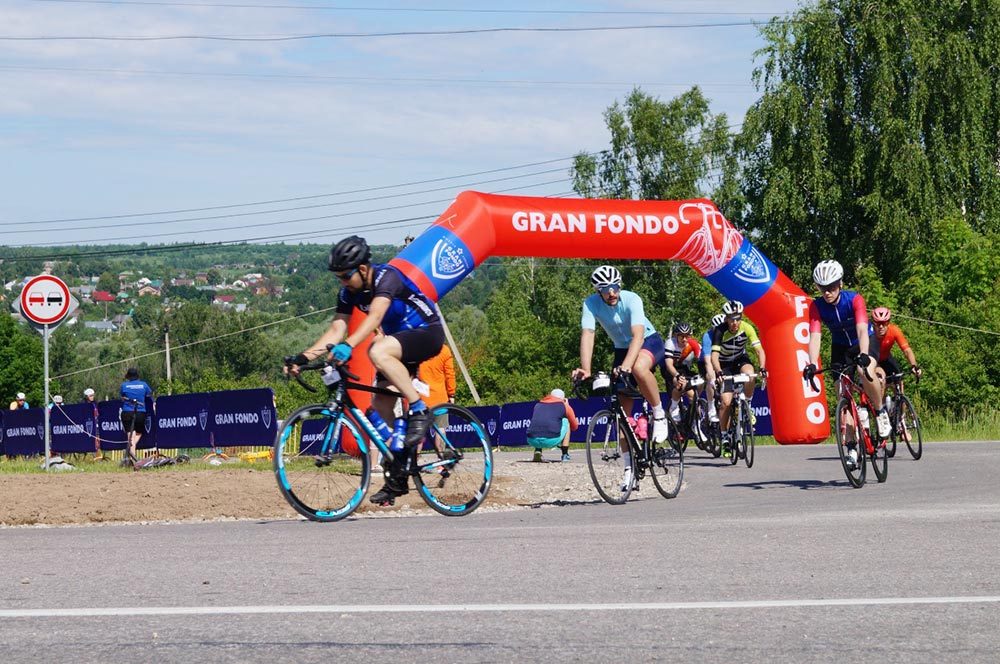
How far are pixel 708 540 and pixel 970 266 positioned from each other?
109 feet

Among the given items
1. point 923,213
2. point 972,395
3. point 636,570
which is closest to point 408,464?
point 636,570

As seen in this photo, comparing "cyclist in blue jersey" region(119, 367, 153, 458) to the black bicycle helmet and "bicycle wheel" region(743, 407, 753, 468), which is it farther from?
the black bicycle helmet

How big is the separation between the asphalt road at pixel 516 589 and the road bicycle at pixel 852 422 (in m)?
2.44

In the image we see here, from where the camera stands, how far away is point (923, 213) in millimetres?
43531

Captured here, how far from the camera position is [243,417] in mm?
24438

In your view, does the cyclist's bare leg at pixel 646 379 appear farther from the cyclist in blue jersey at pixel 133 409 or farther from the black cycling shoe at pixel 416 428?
the cyclist in blue jersey at pixel 133 409

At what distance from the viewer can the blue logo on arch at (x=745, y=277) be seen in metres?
19.9

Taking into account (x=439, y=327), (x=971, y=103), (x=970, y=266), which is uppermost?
(x=971, y=103)

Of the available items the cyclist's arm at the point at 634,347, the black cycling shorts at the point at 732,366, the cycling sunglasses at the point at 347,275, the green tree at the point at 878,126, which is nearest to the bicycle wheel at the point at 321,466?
the cycling sunglasses at the point at 347,275

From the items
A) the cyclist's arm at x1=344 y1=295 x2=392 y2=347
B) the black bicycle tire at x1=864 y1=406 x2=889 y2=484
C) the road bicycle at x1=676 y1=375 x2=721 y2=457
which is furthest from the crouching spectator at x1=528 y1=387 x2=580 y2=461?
the cyclist's arm at x1=344 y1=295 x2=392 y2=347

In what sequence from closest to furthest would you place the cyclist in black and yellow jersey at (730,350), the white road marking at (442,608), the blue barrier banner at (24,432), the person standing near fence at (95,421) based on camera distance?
1. the white road marking at (442,608)
2. the cyclist in black and yellow jersey at (730,350)
3. the person standing near fence at (95,421)
4. the blue barrier banner at (24,432)

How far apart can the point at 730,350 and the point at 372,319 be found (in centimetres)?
920

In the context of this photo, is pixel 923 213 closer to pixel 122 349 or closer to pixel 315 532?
pixel 315 532

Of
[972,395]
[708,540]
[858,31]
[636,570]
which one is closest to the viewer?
[636,570]
